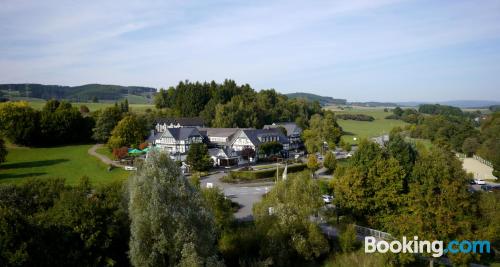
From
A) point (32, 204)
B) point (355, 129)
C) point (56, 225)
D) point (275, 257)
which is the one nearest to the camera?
point (56, 225)

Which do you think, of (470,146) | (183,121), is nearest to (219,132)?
(183,121)

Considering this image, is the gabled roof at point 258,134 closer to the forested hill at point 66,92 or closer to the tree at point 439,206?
the tree at point 439,206

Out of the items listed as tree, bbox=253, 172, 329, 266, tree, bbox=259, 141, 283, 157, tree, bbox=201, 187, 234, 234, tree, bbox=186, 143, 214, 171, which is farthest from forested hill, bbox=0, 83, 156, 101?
tree, bbox=253, 172, 329, 266

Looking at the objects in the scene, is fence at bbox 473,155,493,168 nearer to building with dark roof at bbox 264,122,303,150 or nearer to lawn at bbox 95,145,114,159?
building with dark roof at bbox 264,122,303,150

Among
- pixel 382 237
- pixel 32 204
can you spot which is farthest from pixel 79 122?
pixel 382 237

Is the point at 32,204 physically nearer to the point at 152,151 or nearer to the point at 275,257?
the point at 152,151

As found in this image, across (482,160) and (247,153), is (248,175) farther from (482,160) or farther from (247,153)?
(482,160)

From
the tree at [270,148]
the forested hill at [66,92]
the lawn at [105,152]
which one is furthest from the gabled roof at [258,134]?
the forested hill at [66,92]
